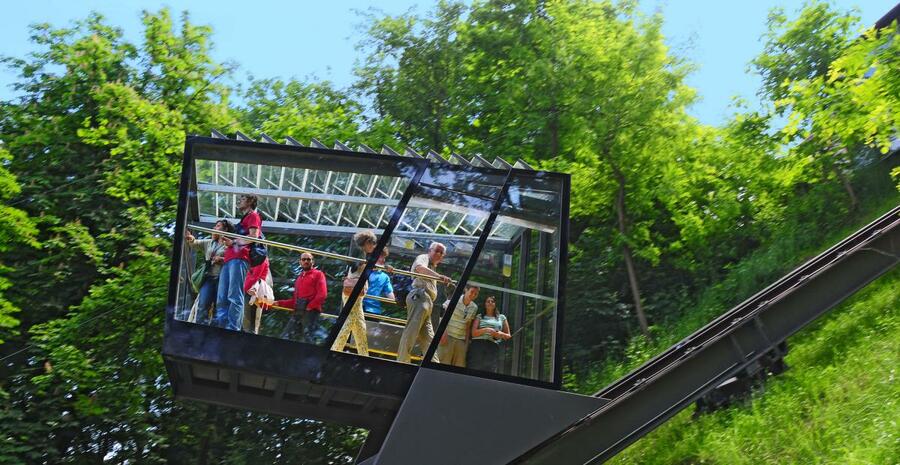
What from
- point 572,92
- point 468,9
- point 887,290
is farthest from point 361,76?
point 887,290

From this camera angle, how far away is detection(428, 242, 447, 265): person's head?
11219 mm

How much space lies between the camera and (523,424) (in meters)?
11.3

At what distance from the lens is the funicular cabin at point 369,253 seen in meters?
11.2

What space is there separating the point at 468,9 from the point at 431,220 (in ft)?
77.0

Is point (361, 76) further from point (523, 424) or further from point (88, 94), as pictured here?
point (523, 424)

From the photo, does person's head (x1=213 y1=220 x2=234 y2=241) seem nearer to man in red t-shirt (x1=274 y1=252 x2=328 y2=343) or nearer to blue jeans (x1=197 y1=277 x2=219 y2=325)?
blue jeans (x1=197 y1=277 x2=219 y2=325)

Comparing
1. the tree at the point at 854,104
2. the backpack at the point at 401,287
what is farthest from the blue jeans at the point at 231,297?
the tree at the point at 854,104

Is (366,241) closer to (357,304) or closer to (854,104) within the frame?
(357,304)

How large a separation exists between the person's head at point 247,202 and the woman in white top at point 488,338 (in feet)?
8.39

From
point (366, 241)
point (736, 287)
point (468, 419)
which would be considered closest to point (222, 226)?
point (366, 241)

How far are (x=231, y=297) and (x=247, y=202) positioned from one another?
3.29 feet

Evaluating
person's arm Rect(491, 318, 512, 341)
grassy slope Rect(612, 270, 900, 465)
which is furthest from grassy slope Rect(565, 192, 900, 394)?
person's arm Rect(491, 318, 512, 341)

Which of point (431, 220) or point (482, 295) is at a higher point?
point (431, 220)

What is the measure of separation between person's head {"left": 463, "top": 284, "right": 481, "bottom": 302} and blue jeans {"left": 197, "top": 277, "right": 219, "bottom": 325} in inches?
97.2
